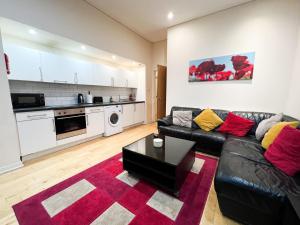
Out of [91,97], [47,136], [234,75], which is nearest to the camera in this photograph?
[47,136]

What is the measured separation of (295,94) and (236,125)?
1013 mm

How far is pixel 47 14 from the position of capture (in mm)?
2318

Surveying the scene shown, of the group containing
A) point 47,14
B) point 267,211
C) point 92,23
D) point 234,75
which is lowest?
point 267,211

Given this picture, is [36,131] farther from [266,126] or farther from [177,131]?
[266,126]

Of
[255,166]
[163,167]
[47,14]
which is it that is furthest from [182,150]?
[47,14]

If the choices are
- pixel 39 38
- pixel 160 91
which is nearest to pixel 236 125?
pixel 160 91

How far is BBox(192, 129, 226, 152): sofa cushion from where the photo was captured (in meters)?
2.42

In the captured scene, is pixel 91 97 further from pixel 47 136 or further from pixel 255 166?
pixel 255 166

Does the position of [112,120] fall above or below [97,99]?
below

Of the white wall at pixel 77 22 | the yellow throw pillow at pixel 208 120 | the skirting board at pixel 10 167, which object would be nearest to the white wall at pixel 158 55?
the white wall at pixel 77 22

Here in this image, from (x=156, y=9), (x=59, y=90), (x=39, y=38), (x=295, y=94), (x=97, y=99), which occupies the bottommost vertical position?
(x=97, y=99)

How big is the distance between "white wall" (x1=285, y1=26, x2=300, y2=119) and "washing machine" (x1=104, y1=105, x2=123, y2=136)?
3.71 meters

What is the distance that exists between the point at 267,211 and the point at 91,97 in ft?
12.6

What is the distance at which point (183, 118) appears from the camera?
3.16m
